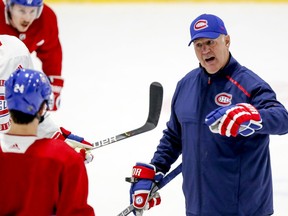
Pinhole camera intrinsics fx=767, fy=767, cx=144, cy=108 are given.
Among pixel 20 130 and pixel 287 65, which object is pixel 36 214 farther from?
pixel 287 65

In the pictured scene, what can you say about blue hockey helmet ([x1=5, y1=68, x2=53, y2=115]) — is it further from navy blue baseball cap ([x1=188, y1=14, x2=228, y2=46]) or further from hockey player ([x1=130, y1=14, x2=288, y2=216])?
navy blue baseball cap ([x1=188, y1=14, x2=228, y2=46])

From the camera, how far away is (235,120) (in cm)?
230

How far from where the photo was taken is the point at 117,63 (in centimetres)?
579

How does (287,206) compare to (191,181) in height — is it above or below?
below

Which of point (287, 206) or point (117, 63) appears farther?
point (117, 63)

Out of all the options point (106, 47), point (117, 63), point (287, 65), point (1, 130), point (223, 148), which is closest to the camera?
point (223, 148)

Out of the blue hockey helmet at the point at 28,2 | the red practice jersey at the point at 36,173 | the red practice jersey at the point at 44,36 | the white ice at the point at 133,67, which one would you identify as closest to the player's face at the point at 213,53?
the red practice jersey at the point at 36,173

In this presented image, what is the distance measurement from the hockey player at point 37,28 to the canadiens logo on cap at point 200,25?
1480 mm

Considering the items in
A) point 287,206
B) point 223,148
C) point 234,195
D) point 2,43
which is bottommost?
point 287,206

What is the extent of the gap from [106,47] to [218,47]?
12.3 feet

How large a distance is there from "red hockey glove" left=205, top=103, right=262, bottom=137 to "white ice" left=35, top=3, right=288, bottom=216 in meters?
1.20

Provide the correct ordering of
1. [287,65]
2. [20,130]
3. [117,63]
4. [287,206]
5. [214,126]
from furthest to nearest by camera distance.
→ [117,63] → [287,65] → [287,206] → [214,126] → [20,130]

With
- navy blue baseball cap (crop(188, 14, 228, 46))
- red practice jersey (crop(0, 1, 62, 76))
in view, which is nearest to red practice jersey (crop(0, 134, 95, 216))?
navy blue baseball cap (crop(188, 14, 228, 46))

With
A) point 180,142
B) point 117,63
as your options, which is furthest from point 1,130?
point 117,63
